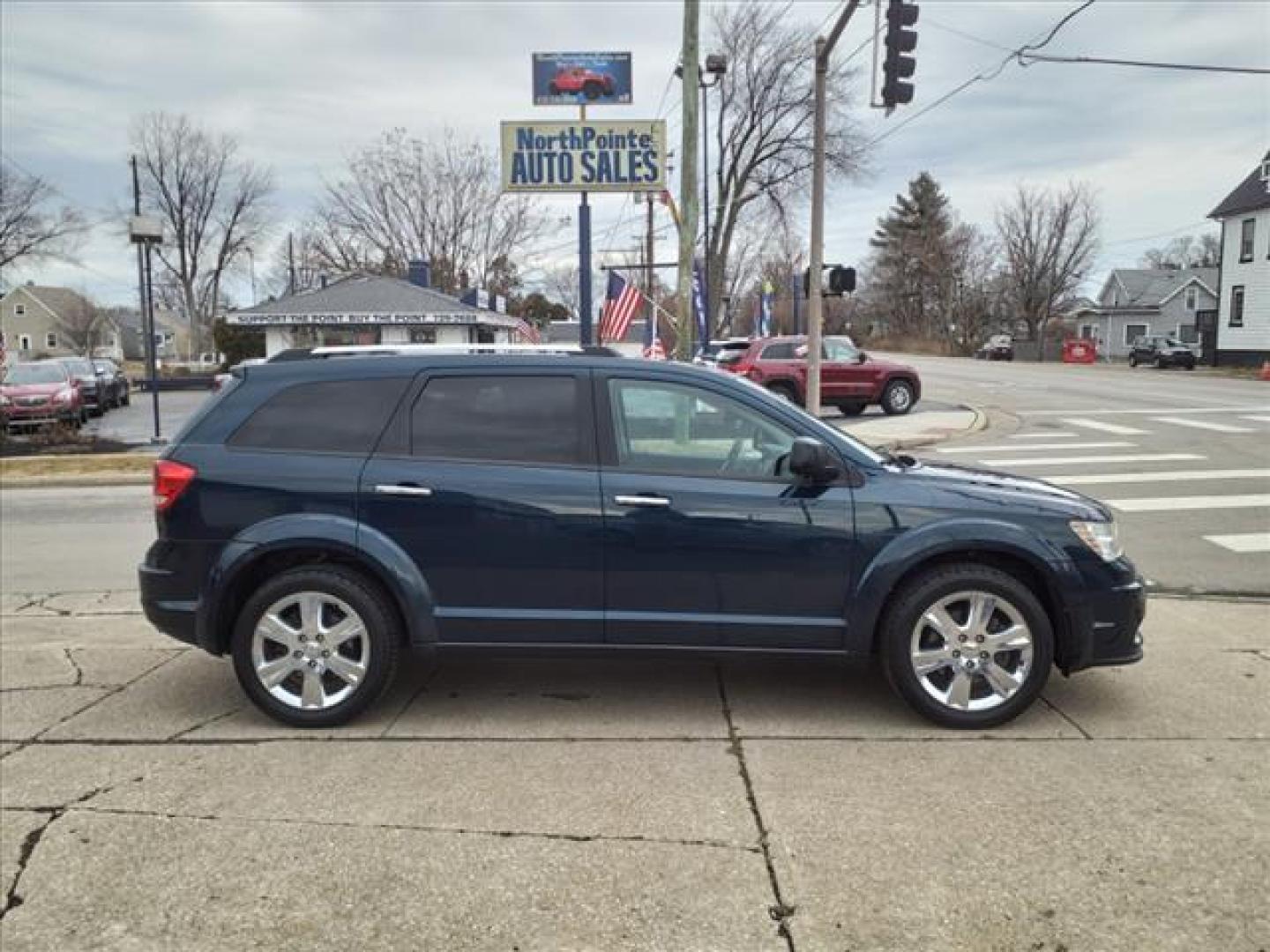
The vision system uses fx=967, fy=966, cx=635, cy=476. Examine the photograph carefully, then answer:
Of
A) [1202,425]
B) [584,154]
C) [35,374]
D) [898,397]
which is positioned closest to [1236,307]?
[898,397]

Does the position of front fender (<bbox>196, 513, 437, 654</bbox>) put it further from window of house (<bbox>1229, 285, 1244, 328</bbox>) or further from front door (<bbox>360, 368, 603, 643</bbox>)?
window of house (<bbox>1229, 285, 1244, 328</bbox>)

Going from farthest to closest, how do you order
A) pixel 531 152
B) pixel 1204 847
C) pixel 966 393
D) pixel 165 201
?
pixel 165 201, pixel 966 393, pixel 531 152, pixel 1204 847

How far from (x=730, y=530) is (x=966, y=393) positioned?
2581cm

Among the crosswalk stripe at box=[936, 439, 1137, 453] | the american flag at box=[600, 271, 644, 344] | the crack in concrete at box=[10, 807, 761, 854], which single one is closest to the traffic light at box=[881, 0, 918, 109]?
the crosswalk stripe at box=[936, 439, 1137, 453]

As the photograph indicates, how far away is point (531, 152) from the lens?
1589 centimetres

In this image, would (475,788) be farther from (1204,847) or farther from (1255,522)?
(1255,522)

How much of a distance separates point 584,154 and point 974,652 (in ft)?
43.7

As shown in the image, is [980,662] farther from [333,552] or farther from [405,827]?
[333,552]

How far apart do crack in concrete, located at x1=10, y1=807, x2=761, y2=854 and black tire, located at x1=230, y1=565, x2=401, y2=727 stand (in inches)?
32.1

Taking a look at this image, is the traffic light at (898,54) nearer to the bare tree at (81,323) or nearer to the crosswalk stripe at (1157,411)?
the crosswalk stripe at (1157,411)

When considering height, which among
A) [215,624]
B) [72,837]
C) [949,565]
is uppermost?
[949,565]

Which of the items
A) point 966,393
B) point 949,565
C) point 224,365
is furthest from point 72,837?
point 224,365

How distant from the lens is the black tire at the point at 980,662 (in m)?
4.23

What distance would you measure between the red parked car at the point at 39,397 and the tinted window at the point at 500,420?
20.8m
